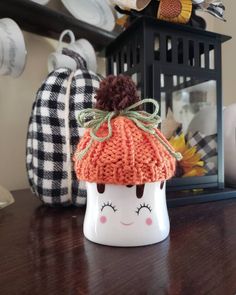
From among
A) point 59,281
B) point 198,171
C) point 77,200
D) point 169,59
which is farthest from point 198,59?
point 59,281

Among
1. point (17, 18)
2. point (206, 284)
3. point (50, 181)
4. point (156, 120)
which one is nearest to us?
point (206, 284)

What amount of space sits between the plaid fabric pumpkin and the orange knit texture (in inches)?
4.6

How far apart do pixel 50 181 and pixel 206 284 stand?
0.28 m

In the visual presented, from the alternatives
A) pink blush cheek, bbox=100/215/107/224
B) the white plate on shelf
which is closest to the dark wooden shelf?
the white plate on shelf

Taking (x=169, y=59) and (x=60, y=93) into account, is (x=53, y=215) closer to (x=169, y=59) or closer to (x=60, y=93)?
(x=60, y=93)

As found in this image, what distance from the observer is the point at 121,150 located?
304mm

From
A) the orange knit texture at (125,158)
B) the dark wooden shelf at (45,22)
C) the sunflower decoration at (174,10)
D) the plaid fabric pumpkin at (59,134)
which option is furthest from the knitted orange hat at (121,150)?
the dark wooden shelf at (45,22)

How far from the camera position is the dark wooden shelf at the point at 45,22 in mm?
578

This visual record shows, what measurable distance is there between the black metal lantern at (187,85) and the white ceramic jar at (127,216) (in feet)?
0.48

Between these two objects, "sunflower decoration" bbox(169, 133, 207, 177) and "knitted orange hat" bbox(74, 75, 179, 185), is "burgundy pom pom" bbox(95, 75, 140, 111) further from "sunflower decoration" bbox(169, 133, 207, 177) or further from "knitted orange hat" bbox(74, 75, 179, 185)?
"sunflower decoration" bbox(169, 133, 207, 177)

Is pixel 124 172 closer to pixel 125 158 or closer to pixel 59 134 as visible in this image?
pixel 125 158

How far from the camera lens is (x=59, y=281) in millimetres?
238

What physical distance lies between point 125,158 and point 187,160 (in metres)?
0.24

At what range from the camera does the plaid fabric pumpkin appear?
433 mm
